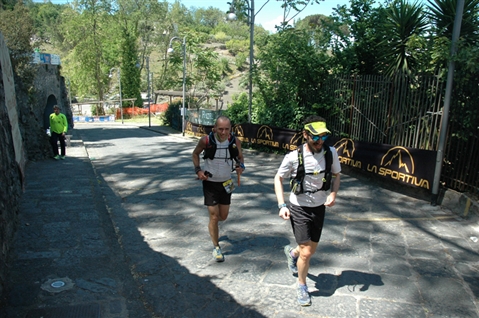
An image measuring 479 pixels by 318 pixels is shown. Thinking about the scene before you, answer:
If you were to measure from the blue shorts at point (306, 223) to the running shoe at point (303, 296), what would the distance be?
1.45 feet

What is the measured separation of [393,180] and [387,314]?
5019 millimetres

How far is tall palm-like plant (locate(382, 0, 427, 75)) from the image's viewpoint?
927cm

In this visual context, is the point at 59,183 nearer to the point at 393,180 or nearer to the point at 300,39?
the point at 393,180

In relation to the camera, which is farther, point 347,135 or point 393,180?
point 347,135

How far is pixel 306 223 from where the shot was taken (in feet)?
11.8

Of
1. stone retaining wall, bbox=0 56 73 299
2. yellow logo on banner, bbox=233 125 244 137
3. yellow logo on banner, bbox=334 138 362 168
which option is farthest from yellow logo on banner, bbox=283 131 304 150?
stone retaining wall, bbox=0 56 73 299

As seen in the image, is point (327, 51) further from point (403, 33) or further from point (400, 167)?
point (400, 167)

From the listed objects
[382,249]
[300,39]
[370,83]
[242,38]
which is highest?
[242,38]

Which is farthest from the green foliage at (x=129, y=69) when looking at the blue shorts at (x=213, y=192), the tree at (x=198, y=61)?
the blue shorts at (x=213, y=192)

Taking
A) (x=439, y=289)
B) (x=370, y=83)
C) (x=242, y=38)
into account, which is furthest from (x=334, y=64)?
(x=242, y=38)

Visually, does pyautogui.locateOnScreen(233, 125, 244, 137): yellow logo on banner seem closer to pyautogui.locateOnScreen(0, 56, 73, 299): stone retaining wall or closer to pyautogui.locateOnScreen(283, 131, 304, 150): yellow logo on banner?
pyautogui.locateOnScreen(283, 131, 304, 150): yellow logo on banner

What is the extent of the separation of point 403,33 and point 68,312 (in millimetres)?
9207

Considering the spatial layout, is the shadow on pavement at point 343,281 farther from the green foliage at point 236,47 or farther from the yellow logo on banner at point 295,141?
the green foliage at point 236,47

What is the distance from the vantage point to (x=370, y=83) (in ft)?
32.8
